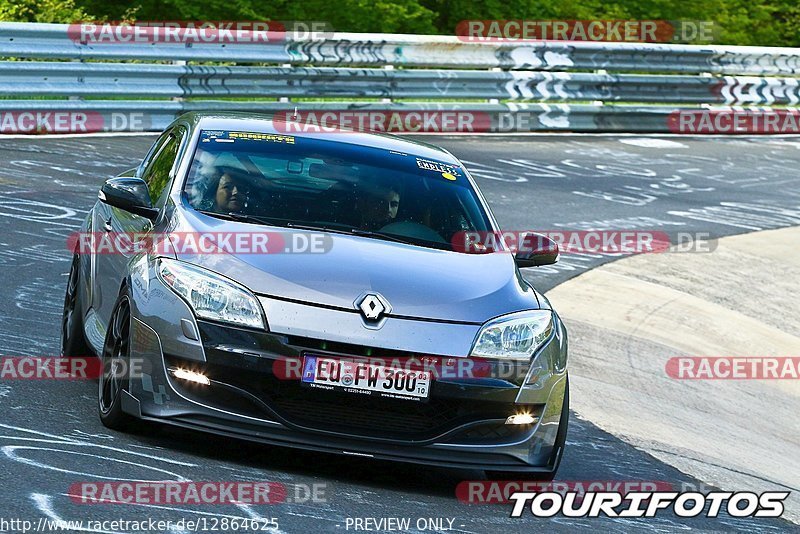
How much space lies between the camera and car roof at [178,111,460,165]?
7.70m

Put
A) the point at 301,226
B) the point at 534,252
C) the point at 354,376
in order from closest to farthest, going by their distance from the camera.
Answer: the point at 354,376, the point at 301,226, the point at 534,252

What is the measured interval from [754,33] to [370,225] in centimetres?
4251

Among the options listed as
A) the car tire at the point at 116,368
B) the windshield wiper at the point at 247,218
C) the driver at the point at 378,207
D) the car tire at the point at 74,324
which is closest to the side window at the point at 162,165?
the windshield wiper at the point at 247,218

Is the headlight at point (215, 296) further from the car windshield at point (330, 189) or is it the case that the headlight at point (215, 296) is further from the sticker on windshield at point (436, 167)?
the sticker on windshield at point (436, 167)

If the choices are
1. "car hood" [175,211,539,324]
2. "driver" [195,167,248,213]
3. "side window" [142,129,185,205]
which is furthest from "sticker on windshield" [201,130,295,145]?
"car hood" [175,211,539,324]

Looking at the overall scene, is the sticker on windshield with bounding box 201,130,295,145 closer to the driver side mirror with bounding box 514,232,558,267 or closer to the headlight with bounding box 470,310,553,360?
the driver side mirror with bounding box 514,232,558,267

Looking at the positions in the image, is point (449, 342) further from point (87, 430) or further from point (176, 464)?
point (87, 430)

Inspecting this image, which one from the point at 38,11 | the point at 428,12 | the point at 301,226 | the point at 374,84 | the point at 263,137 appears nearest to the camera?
the point at 301,226

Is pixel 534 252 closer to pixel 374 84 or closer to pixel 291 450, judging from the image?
pixel 291 450

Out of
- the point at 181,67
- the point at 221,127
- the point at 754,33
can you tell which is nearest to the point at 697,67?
the point at 181,67

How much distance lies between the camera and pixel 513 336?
6305 mm

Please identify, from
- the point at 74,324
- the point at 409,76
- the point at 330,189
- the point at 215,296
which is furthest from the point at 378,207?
the point at 409,76

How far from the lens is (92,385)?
7.39 meters

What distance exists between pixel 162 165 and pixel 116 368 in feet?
5.09
